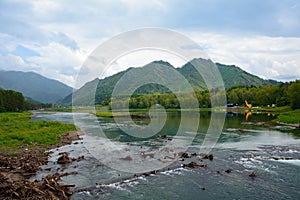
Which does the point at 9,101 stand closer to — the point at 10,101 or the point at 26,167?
the point at 10,101

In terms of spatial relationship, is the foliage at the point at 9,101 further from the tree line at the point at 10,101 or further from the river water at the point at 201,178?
the river water at the point at 201,178

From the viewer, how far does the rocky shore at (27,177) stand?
47.0ft

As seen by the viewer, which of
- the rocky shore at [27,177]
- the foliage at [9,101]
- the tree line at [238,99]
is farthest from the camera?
the tree line at [238,99]

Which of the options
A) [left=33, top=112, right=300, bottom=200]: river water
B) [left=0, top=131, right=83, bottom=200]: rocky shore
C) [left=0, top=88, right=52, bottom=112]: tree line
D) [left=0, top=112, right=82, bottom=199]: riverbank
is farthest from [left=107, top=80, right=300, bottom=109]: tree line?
[left=0, top=131, right=83, bottom=200]: rocky shore

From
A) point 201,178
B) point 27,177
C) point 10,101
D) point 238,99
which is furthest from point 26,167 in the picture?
point 238,99

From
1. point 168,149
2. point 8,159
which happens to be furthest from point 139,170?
point 8,159

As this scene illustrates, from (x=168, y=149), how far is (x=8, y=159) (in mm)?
17300

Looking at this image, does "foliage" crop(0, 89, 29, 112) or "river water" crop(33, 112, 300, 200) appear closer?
"river water" crop(33, 112, 300, 200)

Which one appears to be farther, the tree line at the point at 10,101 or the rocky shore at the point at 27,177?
the tree line at the point at 10,101

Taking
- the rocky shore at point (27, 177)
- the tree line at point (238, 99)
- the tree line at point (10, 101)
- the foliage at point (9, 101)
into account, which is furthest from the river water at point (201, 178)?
the tree line at point (238, 99)

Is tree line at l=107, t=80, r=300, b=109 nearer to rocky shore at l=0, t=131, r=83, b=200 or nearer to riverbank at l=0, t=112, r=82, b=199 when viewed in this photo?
riverbank at l=0, t=112, r=82, b=199

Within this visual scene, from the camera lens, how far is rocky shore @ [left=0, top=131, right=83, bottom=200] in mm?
14312

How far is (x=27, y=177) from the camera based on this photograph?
59.7 feet

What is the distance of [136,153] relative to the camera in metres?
26.8
